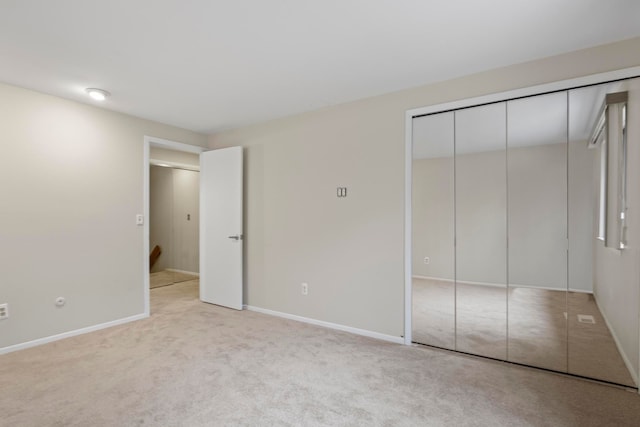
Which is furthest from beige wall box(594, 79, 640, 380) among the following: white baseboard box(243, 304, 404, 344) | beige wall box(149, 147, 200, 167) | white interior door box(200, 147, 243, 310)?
beige wall box(149, 147, 200, 167)

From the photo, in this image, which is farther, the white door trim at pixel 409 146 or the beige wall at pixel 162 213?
the beige wall at pixel 162 213

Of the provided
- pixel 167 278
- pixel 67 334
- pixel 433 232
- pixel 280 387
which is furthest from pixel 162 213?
pixel 433 232

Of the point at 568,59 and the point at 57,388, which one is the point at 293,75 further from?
the point at 57,388

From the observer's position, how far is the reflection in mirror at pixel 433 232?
291 cm

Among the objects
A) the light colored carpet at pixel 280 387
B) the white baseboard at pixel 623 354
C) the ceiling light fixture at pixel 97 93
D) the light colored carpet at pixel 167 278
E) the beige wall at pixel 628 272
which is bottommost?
the light colored carpet at pixel 167 278

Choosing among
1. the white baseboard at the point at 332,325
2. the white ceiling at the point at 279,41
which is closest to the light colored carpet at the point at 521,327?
the white baseboard at the point at 332,325

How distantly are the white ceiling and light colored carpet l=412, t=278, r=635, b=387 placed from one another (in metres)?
1.85

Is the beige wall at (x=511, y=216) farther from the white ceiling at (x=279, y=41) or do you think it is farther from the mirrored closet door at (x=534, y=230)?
the white ceiling at (x=279, y=41)

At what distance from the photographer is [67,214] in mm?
3256

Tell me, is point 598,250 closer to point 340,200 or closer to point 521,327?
point 521,327

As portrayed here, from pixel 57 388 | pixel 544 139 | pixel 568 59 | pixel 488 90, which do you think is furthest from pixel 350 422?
pixel 568 59

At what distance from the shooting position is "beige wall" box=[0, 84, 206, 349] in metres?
2.91

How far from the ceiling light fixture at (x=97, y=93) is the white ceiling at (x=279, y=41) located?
0.07 metres

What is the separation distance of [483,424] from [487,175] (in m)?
1.84
